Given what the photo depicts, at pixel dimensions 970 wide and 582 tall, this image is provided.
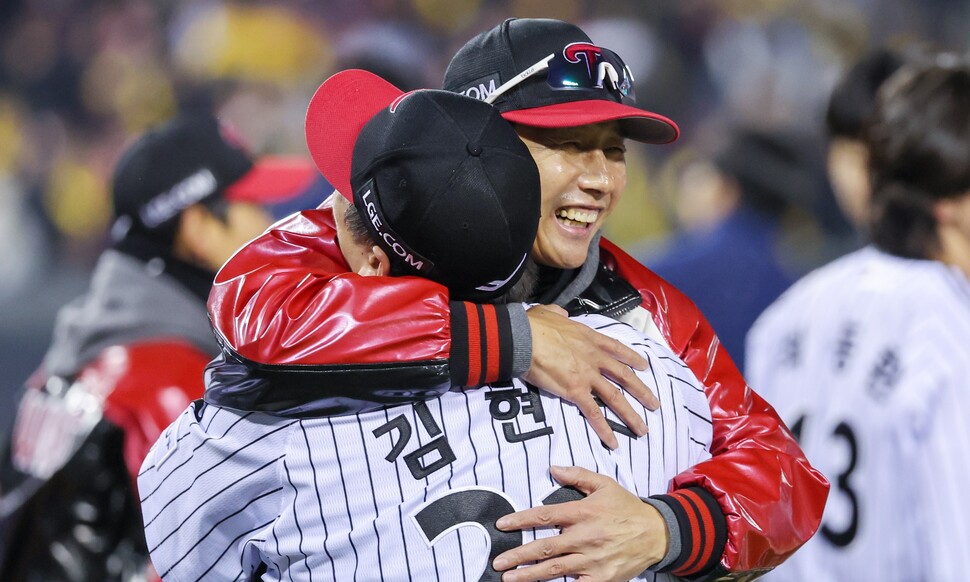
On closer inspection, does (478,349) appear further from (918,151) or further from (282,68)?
(282,68)

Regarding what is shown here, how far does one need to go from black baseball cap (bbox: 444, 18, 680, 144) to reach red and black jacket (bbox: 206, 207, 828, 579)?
0.31 meters

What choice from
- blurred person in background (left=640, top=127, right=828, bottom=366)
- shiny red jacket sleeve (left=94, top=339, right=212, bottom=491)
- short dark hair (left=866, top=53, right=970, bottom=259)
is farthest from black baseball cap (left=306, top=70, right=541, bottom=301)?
blurred person in background (left=640, top=127, right=828, bottom=366)

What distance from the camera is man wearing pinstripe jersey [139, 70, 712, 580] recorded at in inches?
58.6

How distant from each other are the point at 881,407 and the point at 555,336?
141 centimetres

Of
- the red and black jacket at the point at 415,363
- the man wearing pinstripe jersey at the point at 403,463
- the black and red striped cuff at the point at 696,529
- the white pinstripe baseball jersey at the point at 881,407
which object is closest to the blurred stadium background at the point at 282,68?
the white pinstripe baseball jersey at the point at 881,407

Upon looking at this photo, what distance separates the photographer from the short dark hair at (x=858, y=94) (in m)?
3.78

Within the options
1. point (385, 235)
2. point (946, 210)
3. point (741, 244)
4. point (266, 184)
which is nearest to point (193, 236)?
point (266, 184)

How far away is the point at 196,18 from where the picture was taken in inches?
386

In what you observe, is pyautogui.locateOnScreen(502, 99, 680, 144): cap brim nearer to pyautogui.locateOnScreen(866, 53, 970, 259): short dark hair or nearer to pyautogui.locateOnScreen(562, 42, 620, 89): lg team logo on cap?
pyautogui.locateOnScreen(562, 42, 620, 89): lg team logo on cap

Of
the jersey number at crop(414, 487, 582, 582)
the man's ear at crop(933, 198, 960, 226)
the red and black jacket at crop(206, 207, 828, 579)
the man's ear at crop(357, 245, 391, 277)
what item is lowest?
the jersey number at crop(414, 487, 582, 582)

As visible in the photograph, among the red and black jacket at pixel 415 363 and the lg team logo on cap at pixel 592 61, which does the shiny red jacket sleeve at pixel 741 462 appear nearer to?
the red and black jacket at pixel 415 363

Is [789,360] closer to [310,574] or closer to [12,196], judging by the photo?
[310,574]

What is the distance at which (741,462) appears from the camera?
173cm

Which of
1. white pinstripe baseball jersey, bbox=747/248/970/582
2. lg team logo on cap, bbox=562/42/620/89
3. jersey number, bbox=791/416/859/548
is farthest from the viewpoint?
jersey number, bbox=791/416/859/548
